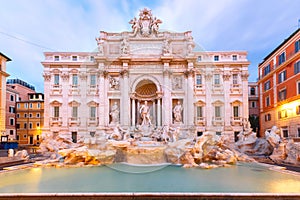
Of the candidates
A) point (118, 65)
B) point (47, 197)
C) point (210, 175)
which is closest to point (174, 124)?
point (118, 65)

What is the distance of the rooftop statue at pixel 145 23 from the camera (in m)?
24.4

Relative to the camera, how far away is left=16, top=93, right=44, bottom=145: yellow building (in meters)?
38.6

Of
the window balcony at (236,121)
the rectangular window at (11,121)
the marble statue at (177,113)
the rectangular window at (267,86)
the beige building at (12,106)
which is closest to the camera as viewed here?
the marble statue at (177,113)

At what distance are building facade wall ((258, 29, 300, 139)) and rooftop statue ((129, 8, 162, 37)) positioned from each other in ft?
49.1

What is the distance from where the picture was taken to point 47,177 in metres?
9.02

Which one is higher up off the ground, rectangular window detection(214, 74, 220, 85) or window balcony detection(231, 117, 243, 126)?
rectangular window detection(214, 74, 220, 85)

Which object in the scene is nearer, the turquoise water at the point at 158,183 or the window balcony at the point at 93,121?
the turquoise water at the point at 158,183

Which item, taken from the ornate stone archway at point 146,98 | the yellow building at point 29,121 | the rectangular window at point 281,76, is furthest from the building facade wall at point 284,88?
the yellow building at point 29,121

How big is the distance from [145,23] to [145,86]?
288 inches

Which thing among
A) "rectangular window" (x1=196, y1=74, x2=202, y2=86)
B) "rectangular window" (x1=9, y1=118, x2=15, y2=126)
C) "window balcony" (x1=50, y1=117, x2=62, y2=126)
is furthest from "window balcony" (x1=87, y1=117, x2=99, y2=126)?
"rectangular window" (x1=9, y1=118, x2=15, y2=126)

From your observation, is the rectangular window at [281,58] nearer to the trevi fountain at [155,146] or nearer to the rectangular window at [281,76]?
the rectangular window at [281,76]

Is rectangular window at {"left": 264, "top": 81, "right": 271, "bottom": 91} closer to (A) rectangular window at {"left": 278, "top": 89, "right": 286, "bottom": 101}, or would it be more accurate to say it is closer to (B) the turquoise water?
(A) rectangular window at {"left": 278, "top": 89, "right": 286, "bottom": 101}

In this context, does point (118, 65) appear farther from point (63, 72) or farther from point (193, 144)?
point (193, 144)

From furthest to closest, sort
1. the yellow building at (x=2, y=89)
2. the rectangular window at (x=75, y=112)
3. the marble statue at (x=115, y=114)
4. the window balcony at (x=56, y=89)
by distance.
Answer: the yellow building at (x=2, y=89) < the window balcony at (x=56, y=89) < the rectangular window at (x=75, y=112) < the marble statue at (x=115, y=114)
